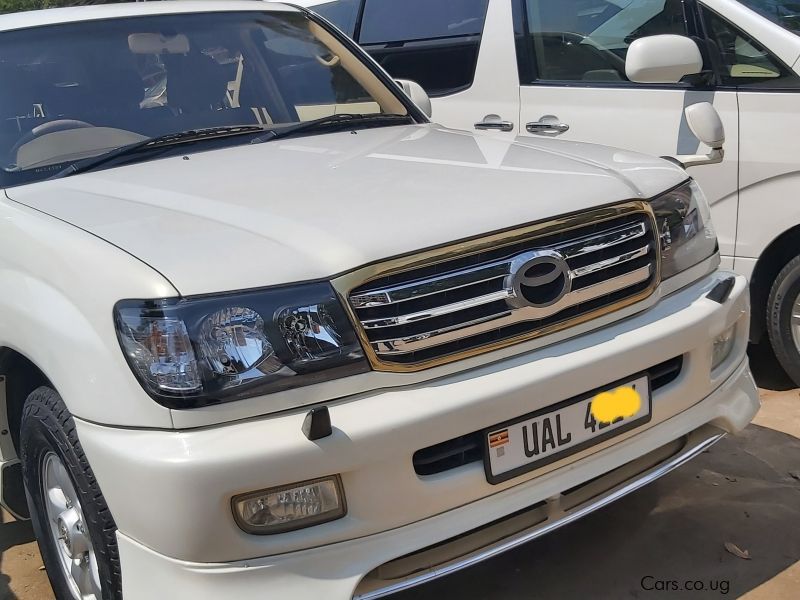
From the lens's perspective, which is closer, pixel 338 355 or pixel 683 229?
pixel 338 355

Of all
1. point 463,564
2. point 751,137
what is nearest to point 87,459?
point 463,564

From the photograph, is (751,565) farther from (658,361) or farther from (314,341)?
(314,341)

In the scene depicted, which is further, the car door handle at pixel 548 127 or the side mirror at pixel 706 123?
the car door handle at pixel 548 127

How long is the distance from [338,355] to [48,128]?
1.53 m

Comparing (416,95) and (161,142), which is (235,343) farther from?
(416,95)

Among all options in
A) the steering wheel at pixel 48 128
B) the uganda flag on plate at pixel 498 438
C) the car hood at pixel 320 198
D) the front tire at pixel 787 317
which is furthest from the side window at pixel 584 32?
the uganda flag on plate at pixel 498 438

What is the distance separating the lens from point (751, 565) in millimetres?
2691

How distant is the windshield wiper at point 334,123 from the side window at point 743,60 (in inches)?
52.3

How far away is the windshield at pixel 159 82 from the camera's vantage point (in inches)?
117

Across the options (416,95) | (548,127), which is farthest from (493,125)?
(416,95)

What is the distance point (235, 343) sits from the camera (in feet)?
6.44

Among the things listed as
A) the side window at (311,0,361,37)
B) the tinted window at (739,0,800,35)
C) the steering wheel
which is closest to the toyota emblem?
the steering wheel

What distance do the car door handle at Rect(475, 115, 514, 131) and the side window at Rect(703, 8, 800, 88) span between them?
0.93 m

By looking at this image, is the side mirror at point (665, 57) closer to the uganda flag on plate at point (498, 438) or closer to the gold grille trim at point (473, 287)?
the gold grille trim at point (473, 287)
